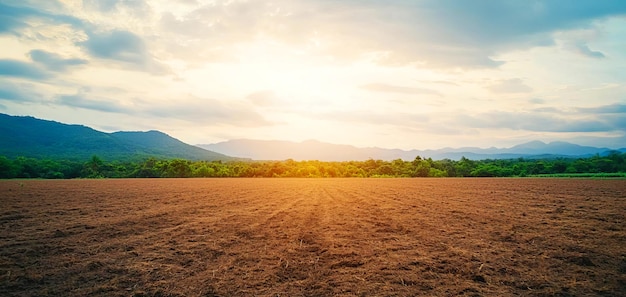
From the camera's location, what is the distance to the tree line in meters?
92.6

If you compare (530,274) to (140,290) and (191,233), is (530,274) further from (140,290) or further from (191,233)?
(191,233)

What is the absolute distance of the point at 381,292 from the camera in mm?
6281

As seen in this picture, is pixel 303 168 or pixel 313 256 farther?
pixel 303 168

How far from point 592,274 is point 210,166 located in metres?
120

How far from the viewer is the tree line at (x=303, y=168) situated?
92.6m

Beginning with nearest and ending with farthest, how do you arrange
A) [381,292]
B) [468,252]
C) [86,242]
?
[381,292] → [468,252] → [86,242]

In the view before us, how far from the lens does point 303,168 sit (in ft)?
418

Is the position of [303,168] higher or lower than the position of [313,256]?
higher

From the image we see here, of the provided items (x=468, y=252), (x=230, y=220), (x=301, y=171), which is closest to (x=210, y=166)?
(x=301, y=171)

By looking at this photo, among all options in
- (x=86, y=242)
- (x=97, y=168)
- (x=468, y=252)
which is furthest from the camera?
(x=97, y=168)

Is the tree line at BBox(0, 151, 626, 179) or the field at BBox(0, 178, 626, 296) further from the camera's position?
the tree line at BBox(0, 151, 626, 179)

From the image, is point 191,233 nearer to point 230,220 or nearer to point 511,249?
point 230,220

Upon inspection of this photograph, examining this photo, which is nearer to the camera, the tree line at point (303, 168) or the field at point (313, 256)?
the field at point (313, 256)

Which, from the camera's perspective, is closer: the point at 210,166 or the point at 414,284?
the point at 414,284
